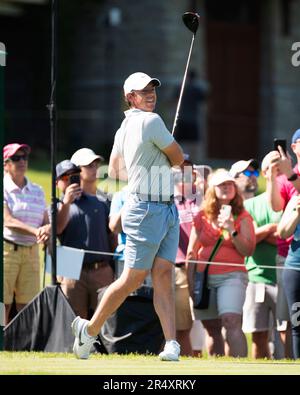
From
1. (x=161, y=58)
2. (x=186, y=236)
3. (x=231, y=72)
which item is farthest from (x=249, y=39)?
(x=186, y=236)

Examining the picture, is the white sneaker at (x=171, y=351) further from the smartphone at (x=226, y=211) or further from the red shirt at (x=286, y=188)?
the smartphone at (x=226, y=211)

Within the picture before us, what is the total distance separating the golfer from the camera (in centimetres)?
843

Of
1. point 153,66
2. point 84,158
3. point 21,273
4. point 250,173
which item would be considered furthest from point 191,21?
point 153,66

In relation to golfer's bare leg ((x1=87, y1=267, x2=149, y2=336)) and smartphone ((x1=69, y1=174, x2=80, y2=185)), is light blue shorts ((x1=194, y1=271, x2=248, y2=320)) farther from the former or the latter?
golfer's bare leg ((x1=87, y1=267, x2=149, y2=336))

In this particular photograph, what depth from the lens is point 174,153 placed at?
27.7 ft

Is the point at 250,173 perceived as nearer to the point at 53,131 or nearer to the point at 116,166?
the point at 53,131

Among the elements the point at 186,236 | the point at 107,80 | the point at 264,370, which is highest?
the point at 107,80

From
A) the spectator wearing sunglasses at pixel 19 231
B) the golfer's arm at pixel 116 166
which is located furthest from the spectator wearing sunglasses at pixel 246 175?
the golfer's arm at pixel 116 166

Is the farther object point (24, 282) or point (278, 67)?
point (278, 67)

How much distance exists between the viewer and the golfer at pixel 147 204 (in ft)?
27.7

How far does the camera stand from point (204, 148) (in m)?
28.0

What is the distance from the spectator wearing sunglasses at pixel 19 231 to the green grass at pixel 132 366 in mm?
1940
